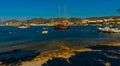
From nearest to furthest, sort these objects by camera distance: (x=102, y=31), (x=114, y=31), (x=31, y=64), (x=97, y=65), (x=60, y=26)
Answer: (x=97, y=65) → (x=31, y=64) → (x=114, y=31) → (x=102, y=31) → (x=60, y=26)

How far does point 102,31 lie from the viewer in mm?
139625

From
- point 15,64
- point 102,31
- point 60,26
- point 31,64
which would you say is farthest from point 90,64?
point 60,26

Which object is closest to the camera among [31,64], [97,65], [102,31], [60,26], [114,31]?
[97,65]

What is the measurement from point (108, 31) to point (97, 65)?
335 feet

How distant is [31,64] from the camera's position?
3406 centimetres

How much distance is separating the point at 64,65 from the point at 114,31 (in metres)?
101

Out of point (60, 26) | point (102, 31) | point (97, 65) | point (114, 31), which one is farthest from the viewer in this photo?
point (60, 26)

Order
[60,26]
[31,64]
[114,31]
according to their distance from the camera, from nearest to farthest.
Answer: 1. [31,64]
2. [114,31]
3. [60,26]

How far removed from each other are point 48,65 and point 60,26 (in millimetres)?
158182

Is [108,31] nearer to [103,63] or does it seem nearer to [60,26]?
[60,26]

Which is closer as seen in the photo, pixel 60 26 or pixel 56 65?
pixel 56 65

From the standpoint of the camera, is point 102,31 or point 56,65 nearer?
point 56,65

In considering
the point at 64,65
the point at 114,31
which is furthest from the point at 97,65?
the point at 114,31

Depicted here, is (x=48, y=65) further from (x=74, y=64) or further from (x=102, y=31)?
(x=102, y=31)
